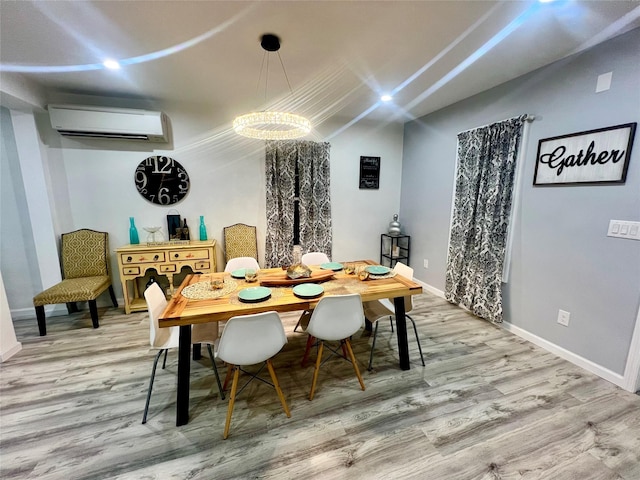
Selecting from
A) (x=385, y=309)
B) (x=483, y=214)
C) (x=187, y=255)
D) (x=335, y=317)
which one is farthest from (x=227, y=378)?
(x=483, y=214)

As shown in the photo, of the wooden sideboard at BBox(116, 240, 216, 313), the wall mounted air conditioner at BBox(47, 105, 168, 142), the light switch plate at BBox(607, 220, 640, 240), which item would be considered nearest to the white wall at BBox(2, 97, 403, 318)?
the wall mounted air conditioner at BBox(47, 105, 168, 142)

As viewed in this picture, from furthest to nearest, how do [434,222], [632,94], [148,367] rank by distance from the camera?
[434,222] < [148,367] < [632,94]

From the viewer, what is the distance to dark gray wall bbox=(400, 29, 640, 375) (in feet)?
6.15

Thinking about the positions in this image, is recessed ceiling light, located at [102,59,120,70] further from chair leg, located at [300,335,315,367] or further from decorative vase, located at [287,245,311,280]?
chair leg, located at [300,335,315,367]

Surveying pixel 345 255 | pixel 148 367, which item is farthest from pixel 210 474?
pixel 345 255

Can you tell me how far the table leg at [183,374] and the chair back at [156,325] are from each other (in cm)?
18

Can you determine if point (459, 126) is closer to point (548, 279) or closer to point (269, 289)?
point (548, 279)

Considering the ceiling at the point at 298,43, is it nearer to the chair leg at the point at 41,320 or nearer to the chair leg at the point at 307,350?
the chair leg at the point at 41,320

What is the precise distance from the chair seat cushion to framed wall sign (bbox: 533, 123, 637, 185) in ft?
14.7

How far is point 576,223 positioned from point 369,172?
2.50 meters

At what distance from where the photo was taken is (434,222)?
365 centimetres

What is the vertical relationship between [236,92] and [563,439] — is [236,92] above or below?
above

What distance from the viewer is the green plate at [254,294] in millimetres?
1690

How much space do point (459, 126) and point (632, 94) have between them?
152 cm
